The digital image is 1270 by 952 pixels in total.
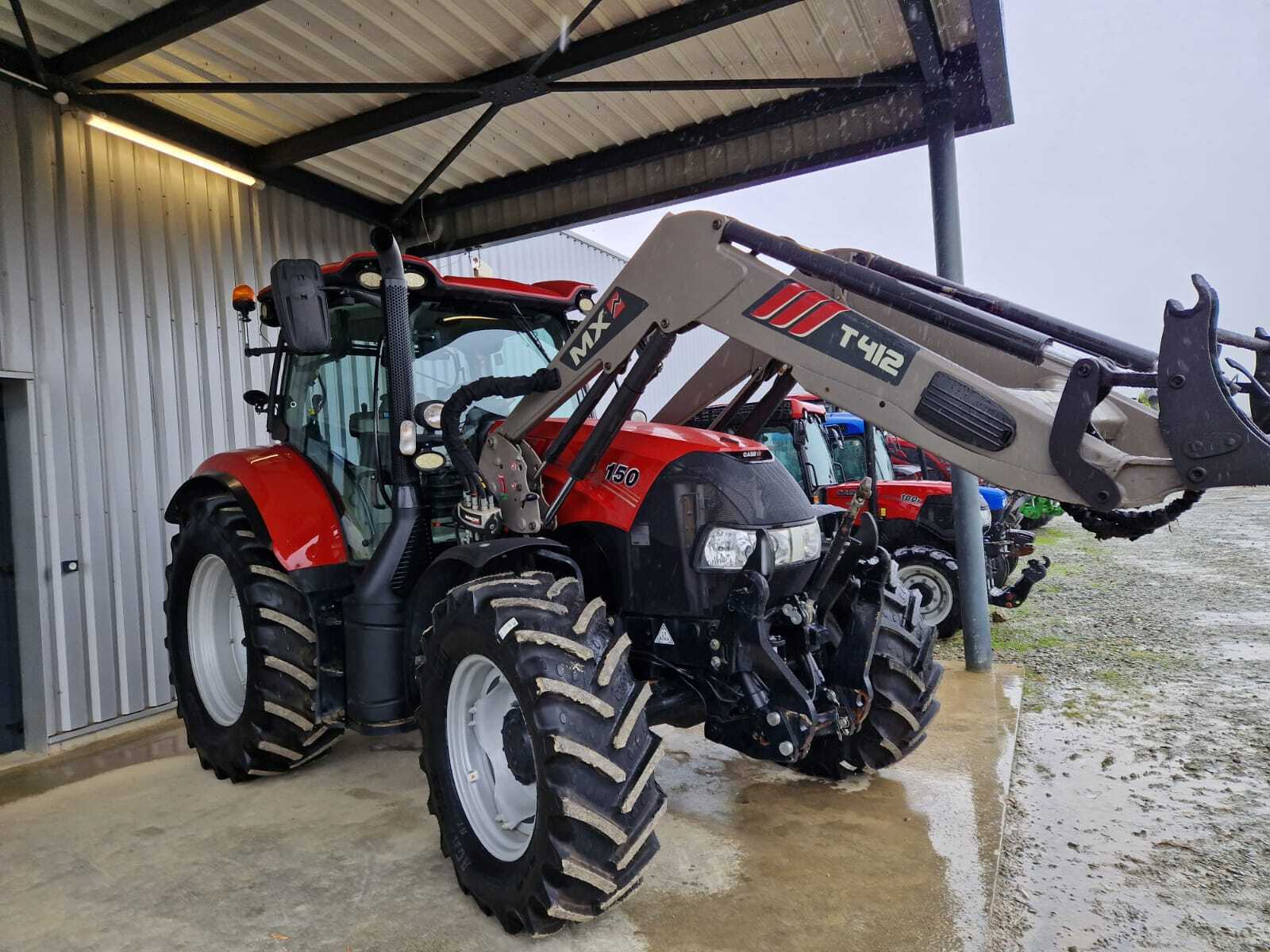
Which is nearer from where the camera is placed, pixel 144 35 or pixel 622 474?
pixel 622 474

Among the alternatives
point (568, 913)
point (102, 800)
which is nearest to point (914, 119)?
point (568, 913)

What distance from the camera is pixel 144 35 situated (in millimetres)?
4340

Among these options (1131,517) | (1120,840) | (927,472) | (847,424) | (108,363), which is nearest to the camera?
(1131,517)

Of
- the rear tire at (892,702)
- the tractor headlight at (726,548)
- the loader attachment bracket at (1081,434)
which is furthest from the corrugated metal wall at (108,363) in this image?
the loader attachment bracket at (1081,434)

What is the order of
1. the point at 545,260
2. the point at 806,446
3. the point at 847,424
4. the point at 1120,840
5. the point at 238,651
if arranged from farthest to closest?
the point at 545,260 < the point at 847,424 < the point at 806,446 < the point at 238,651 < the point at 1120,840

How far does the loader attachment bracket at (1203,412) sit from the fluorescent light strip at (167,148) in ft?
17.7

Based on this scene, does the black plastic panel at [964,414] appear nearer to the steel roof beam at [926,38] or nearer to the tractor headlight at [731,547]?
the tractor headlight at [731,547]

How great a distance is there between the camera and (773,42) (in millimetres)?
5070

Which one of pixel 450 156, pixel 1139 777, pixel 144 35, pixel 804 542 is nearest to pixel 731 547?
pixel 804 542

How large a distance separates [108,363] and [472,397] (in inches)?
122

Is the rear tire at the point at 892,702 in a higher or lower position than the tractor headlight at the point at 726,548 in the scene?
lower

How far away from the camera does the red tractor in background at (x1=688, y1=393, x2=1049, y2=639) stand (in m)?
6.86

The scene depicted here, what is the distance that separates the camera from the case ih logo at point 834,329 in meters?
2.33

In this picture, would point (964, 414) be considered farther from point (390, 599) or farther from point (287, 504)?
point (287, 504)
